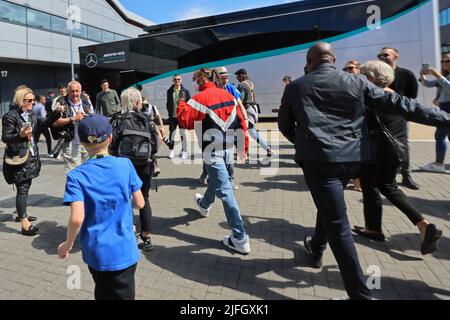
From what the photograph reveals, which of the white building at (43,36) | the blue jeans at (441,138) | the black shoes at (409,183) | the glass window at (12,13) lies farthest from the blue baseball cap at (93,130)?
the glass window at (12,13)

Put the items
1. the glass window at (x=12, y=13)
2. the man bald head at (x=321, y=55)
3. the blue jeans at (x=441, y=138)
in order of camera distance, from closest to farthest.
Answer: the man bald head at (x=321, y=55) < the blue jeans at (x=441, y=138) < the glass window at (x=12, y=13)

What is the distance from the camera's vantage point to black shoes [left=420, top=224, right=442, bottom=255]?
2973 millimetres

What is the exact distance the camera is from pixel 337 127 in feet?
7.59

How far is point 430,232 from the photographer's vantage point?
9.81 feet

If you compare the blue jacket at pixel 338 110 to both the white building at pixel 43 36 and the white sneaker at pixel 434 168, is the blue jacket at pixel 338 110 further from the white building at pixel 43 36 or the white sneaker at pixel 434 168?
the white building at pixel 43 36

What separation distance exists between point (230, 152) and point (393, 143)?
5.15ft

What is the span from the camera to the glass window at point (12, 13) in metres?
26.3

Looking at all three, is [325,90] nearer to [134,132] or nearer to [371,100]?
[371,100]

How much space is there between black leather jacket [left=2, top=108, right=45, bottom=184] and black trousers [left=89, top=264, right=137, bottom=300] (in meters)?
2.70

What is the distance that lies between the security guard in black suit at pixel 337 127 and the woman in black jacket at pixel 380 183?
2.06 ft

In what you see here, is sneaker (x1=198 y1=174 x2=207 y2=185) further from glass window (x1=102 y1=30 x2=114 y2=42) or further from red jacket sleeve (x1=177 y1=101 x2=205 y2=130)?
glass window (x1=102 y1=30 x2=114 y2=42)

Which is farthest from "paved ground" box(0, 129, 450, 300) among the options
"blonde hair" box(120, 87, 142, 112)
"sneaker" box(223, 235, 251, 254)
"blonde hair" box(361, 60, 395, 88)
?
"blonde hair" box(361, 60, 395, 88)

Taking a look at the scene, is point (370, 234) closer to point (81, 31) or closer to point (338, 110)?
point (338, 110)

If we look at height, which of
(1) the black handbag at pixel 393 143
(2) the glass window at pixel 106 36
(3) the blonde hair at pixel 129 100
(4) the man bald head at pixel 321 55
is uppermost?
(2) the glass window at pixel 106 36
